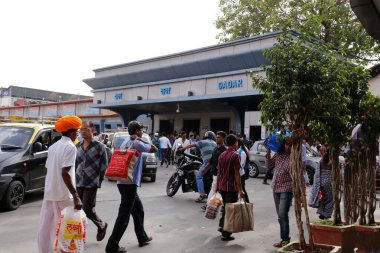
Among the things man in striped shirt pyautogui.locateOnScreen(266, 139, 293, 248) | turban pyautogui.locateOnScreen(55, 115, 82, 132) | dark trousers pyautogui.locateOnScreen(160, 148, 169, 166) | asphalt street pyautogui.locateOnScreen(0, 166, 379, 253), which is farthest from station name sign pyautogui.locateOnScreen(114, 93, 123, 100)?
turban pyautogui.locateOnScreen(55, 115, 82, 132)

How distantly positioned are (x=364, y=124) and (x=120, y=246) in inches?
146

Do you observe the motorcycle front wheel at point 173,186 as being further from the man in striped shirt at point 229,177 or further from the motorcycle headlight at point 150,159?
the man in striped shirt at point 229,177

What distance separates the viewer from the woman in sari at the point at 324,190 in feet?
23.4

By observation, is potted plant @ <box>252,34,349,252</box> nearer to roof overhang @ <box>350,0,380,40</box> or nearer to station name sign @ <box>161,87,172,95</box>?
roof overhang @ <box>350,0,380,40</box>

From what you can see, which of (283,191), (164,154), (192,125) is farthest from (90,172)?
(192,125)

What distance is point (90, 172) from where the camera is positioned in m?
5.74

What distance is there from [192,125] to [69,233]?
2386 cm

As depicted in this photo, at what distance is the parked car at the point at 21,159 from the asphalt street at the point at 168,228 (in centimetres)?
37

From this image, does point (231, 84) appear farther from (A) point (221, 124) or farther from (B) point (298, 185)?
(B) point (298, 185)

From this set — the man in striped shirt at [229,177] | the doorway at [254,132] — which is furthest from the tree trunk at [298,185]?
the doorway at [254,132]

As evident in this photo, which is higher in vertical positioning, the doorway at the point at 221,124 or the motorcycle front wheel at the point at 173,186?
the doorway at the point at 221,124

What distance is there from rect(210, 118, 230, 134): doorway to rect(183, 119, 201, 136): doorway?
140cm

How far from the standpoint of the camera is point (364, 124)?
5.03 meters

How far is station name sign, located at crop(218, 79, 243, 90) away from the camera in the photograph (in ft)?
65.5
